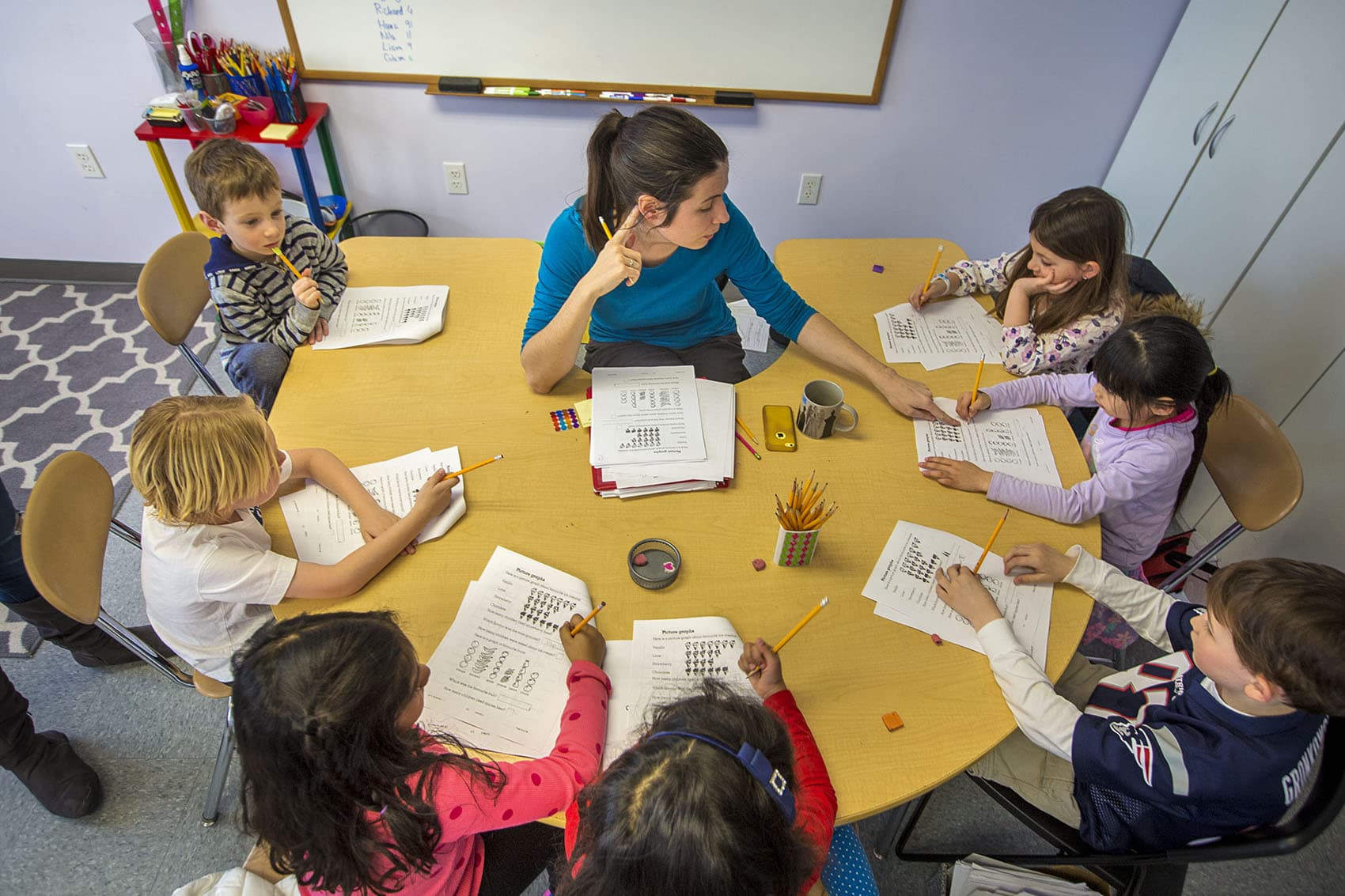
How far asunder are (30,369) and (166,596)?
2.11m

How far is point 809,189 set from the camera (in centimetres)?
296

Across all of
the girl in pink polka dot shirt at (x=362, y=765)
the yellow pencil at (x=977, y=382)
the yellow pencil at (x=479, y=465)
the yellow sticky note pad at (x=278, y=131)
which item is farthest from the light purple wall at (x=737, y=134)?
the girl in pink polka dot shirt at (x=362, y=765)

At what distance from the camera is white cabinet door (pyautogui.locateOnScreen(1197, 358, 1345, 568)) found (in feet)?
6.20

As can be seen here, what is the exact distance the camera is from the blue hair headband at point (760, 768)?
78 cm

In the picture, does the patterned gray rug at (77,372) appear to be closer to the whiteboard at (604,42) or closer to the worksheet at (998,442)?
the whiteboard at (604,42)

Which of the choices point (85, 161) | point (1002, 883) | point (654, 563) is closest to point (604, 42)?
point (85, 161)

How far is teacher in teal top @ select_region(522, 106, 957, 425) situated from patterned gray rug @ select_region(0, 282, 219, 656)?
1.64 m

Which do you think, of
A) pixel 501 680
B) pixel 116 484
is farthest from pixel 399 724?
pixel 116 484

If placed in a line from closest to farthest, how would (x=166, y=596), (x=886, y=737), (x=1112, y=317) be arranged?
(x=886, y=737), (x=166, y=596), (x=1112, y=317)

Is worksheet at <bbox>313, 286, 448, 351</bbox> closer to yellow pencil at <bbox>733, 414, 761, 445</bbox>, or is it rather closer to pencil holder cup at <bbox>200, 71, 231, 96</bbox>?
yellow pencil at <bbox>733, 414, 761, 445</bbox>

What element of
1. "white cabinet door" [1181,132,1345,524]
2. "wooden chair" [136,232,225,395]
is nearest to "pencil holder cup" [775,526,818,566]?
"wooden chair" [136,232,225,395]

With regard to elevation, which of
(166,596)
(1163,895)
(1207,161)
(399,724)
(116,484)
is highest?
(1207,161)

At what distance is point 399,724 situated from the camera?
932 millimetres

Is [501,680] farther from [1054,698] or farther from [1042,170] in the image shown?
[1042,170]
